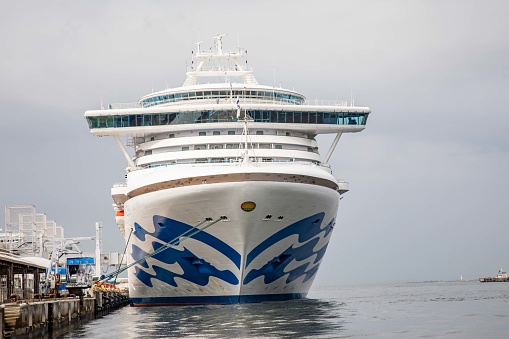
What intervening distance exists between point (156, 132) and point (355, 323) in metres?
16.7

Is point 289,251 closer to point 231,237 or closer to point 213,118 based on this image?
point 231,237

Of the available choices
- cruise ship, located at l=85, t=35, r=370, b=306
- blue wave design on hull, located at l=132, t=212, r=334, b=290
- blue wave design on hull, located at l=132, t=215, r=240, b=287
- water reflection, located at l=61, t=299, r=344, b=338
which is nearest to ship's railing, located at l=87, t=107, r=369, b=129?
cruise ship, located at l=85, t=35, r=370, b=306

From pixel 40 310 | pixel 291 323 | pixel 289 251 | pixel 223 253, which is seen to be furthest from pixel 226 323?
pixel 289 251

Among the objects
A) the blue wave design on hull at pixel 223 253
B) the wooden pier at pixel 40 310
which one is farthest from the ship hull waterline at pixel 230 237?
the wooden pier at pixel 40 310

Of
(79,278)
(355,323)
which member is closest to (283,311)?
(355,323)

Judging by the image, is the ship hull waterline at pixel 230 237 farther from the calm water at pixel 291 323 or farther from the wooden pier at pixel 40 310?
the wooden pier at pixel 40 310

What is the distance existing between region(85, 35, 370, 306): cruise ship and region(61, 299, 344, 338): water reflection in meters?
1.65

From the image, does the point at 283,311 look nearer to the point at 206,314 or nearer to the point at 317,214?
the point at 206,314

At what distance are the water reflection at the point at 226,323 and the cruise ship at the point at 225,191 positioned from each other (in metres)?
1.65

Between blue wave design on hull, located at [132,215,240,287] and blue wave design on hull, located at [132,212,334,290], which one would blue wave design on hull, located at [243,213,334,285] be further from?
blue wave design on hull, located at [132,215,240,287]

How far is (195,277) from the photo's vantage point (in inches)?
1587

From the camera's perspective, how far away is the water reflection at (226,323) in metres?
28.2

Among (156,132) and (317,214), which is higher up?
(156,132)

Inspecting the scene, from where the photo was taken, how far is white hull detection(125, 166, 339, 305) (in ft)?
124
